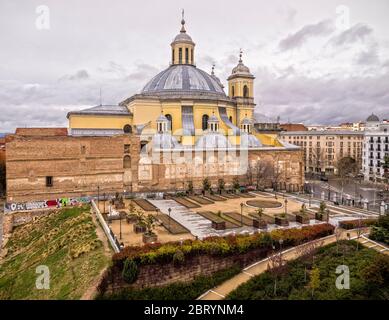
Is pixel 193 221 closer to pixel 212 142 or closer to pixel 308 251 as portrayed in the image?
pixel 308 251

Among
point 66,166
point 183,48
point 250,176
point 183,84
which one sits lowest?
point 250,176

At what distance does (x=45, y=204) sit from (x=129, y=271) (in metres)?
18.3

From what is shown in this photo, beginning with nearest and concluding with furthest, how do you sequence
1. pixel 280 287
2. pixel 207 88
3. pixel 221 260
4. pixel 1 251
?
pixel 280 287
pixel 221 260
pixel 1 251
pixel 207 88

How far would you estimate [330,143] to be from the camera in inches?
2507

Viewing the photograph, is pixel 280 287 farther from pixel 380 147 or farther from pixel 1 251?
pixel 380 147

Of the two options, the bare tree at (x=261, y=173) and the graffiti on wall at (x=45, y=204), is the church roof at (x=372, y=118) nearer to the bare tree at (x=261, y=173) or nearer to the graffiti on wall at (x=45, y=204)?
the bare tree at (x=261, y=173)

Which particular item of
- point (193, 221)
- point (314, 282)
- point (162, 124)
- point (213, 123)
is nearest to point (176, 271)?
point (314, 282)

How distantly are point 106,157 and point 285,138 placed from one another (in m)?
47.4

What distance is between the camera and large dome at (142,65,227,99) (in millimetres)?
41938

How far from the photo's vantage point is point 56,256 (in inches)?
784

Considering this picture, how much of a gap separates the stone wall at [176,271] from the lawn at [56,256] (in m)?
0.84

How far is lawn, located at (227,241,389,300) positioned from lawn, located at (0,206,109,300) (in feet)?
22.9

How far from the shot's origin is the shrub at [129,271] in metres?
14.9
